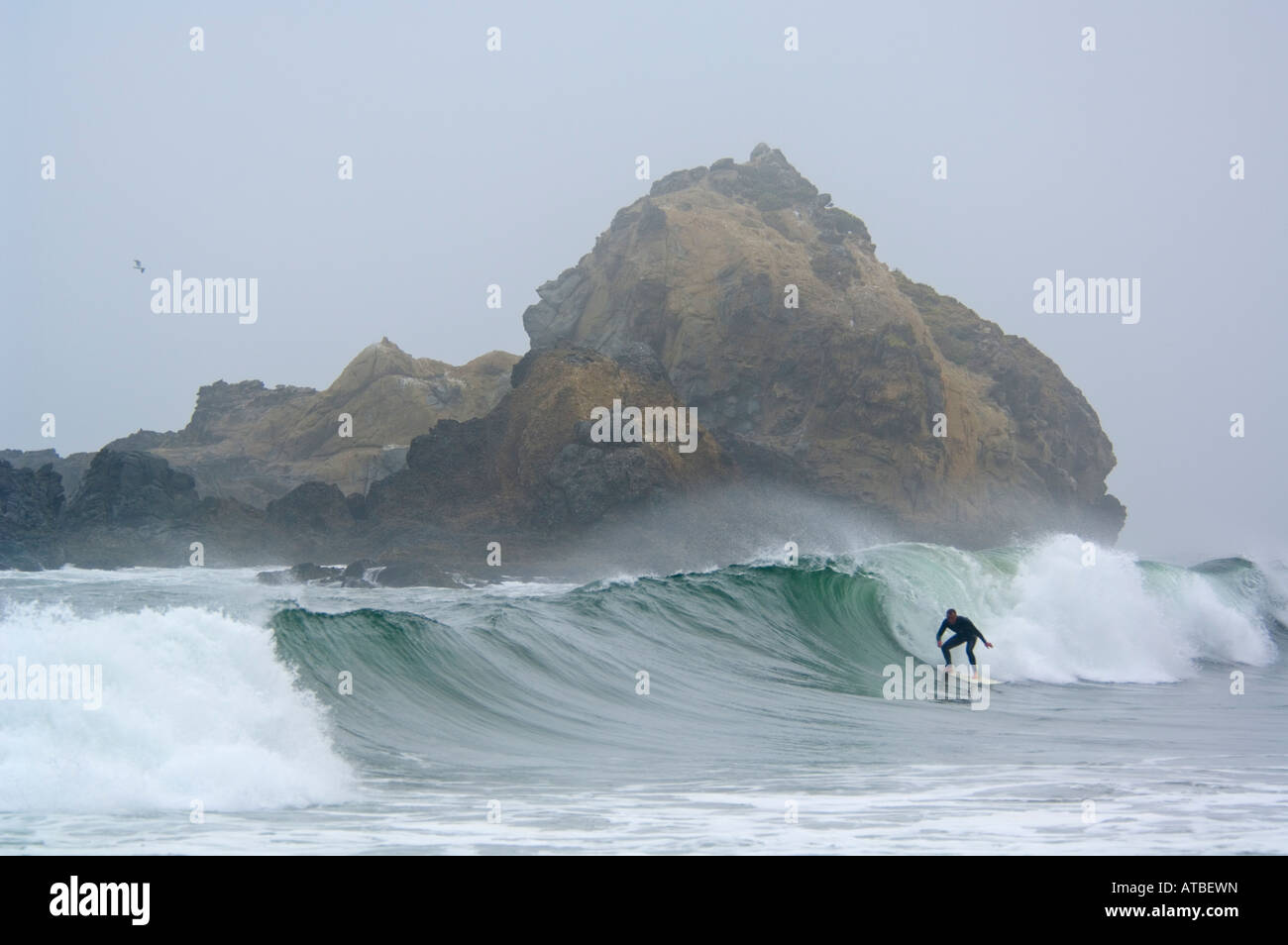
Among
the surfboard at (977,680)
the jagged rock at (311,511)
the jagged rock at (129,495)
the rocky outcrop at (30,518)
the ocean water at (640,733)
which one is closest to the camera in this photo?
the ocean water at (640,733)

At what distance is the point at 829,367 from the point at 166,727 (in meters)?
50.1

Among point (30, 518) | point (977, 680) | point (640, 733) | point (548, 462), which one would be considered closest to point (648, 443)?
point (548, 462)

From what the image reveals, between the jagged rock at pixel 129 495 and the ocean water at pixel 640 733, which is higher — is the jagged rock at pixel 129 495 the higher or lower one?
the higher one

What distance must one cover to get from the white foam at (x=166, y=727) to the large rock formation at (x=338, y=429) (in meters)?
51.6

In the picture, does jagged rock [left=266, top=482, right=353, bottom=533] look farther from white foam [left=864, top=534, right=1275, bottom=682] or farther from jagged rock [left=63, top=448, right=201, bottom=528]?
white foam [left=864, top=534, right=1275, bottom=682]

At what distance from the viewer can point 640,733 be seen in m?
11.8

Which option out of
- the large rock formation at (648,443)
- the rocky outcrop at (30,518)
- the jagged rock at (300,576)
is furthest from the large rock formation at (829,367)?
the rocky outcrop at (30,518)

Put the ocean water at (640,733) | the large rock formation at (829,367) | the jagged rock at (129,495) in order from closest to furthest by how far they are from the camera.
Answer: the ocean water at (640,733)
the jagged rock at (129,495)
the large rock formation at (829,367)

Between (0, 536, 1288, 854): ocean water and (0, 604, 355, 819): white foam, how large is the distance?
23mm

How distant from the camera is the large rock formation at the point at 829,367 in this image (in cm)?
5484

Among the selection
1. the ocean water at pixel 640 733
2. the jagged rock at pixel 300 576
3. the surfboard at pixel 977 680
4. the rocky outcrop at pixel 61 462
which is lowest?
the surfboard at pixel 977 680

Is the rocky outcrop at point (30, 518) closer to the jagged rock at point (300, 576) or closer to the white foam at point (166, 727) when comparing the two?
the jagged rock at point (300, 576)

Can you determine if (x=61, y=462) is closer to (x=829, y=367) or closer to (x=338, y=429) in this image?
(x=338, y=429)
